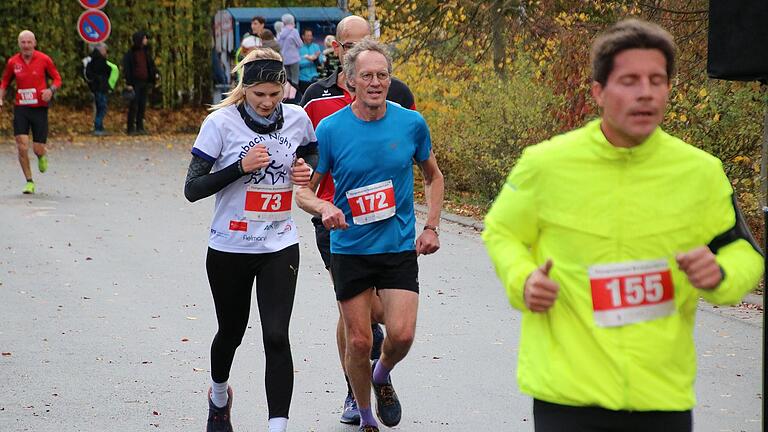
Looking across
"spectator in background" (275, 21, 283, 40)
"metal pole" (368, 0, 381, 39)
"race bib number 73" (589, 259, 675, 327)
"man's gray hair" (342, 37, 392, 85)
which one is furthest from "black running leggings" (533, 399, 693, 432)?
"spectator in background" (275, 21, 283, 40)

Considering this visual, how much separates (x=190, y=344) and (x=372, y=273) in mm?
2959

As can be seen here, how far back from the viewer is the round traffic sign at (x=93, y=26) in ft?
82.8

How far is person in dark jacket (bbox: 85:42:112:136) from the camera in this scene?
28.0 metres

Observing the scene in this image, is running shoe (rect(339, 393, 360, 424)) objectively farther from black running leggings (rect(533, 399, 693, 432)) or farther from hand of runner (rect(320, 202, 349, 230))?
black running leggings (rect(533, 399, 693, 432))

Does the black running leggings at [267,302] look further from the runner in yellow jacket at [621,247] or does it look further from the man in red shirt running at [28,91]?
the man in red shirt running at [28,91]

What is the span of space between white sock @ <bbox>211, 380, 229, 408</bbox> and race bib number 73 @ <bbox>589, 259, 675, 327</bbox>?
3.26 meters

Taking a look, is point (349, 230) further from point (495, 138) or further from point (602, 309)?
point (495, 138)

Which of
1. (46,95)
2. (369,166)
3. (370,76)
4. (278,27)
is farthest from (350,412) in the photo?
(278,27)

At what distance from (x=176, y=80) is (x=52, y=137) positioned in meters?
6.03

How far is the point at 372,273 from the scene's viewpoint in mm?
6555

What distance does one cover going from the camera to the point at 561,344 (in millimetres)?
3740

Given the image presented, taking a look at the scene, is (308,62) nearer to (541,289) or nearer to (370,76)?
(370,76)

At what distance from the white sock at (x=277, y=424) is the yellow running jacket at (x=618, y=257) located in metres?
2.58

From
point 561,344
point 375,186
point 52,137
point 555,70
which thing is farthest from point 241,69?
point 52,137
